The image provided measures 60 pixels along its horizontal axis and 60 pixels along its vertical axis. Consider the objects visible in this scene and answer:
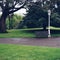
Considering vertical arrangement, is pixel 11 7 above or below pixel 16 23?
above

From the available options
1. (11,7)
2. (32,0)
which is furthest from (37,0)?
(11,7)

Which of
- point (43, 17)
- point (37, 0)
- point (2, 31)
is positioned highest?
point (37, 0)

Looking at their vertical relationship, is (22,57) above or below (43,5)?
below

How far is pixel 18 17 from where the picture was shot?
53.9 meters

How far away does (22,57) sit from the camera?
10406 millimetres

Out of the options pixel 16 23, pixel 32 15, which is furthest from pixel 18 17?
pixel 32 15

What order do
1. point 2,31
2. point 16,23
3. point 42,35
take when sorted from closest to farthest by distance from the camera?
Result: point 42,35
point 2,31
point 16,23

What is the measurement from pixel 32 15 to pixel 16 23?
1861cm

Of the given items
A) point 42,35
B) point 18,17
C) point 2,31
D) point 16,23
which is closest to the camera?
point 42,35

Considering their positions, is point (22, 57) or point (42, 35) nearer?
point (22, 57)

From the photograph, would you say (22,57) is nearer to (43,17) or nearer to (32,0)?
(43,17)

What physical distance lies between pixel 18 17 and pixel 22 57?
143 feet

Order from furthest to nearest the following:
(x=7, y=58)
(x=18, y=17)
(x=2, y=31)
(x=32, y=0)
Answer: (x=18, y=17), (x=2, y=31), (x=32, y=0), (x=7, y=58)

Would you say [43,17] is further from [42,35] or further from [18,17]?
[18,17]
